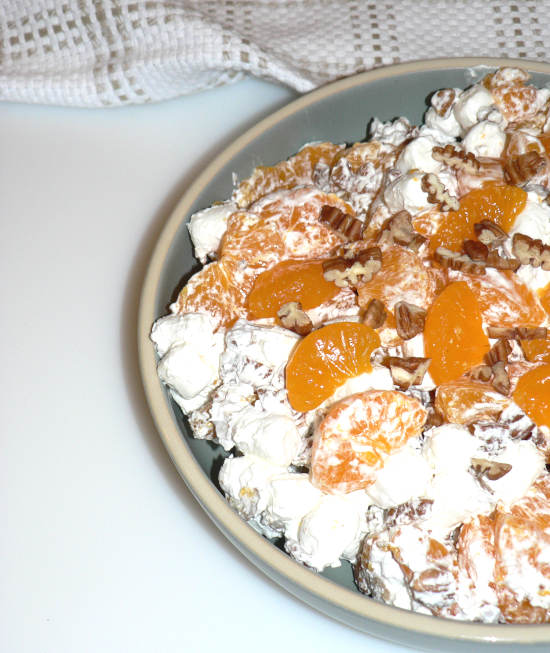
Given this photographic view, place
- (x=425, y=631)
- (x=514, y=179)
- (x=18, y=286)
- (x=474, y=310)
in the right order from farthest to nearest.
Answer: (x=18, y=286), (x=514, y=179), (x=474, y=310), (x=425, y=631)

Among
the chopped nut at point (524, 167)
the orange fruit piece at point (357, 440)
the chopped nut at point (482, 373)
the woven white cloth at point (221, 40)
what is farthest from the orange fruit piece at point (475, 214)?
the woven white cloth at point (221, 40)

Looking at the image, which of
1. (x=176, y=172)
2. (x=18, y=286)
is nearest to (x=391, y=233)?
(x=176, y=172)

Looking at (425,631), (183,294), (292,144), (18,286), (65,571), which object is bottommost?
(65,571)

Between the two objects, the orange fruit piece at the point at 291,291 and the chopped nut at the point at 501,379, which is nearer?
the chopped nut at the point at 501,379

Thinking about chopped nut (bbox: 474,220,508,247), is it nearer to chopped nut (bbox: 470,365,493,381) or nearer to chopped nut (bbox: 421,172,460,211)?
chopped nut (bbox: 421,172,460,211)

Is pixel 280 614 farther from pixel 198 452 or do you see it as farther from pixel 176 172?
pixel 176 172

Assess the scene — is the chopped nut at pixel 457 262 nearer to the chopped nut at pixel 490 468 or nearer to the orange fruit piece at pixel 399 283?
the orange fruit piece at pixel 399 283

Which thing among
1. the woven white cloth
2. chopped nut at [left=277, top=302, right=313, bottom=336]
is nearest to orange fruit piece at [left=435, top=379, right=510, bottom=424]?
chopped nut at [left=277, top=302, right=313, bottom=336]

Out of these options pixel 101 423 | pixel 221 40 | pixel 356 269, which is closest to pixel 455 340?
pixel 356 269
